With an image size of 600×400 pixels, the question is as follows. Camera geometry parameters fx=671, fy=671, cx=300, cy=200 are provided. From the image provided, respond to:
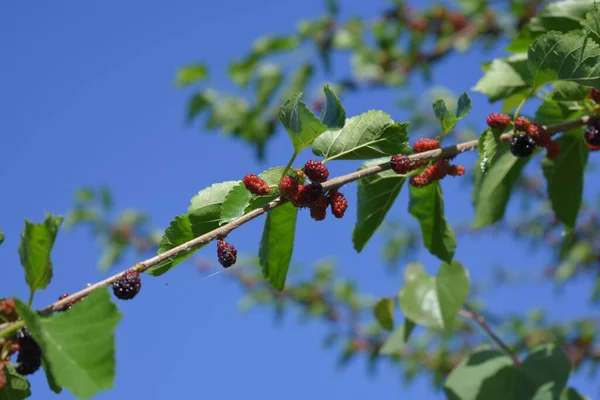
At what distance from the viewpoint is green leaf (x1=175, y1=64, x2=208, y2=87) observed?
6.32 meters

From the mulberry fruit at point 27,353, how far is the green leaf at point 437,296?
4.56 ft

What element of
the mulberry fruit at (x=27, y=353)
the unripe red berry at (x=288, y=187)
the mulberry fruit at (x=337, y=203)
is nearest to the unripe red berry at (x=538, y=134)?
the mulberry fruit at (x=337, y=203)

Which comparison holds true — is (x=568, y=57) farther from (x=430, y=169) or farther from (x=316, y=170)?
(x=316, y=170)

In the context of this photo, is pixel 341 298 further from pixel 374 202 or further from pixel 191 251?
pixel 191 251

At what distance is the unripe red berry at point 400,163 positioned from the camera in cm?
157

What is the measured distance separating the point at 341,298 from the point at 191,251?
5809 millimetres

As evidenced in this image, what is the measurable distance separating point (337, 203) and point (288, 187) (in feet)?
0.45

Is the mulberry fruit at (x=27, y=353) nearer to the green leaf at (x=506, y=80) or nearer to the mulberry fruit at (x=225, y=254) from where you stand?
the mulberry fruit at (x=225, y=254)

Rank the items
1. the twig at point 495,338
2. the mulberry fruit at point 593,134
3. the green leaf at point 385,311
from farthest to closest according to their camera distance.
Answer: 1. the green leaf at point 385,311
2. the twig at point 495,338
3. the mulberry fruit at point 593,134

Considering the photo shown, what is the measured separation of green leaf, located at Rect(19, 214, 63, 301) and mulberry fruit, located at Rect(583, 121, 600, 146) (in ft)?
4.50

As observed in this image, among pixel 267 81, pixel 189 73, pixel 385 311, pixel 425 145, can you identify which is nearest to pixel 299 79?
pixel 267 81

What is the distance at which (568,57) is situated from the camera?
1583mm

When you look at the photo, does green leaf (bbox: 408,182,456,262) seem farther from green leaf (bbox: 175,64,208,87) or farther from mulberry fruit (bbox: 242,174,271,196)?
green leaf (bbox: 175,64,208,87)

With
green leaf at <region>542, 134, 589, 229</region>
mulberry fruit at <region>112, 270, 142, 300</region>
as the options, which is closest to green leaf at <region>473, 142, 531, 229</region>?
green leaf at <region>542, 134, 589, 229</region>
